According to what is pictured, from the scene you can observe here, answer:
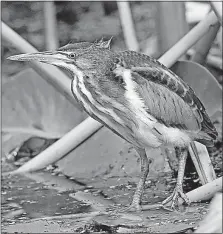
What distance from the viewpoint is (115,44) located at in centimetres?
514

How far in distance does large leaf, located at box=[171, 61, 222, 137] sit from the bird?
704 millimetres

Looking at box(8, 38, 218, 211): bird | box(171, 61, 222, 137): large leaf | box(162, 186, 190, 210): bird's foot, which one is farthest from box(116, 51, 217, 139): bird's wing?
box(171, 61, 222, 137): large leaf

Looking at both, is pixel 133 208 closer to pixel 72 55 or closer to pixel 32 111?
pixel 72 55

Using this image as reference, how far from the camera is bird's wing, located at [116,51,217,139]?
281 centimetres

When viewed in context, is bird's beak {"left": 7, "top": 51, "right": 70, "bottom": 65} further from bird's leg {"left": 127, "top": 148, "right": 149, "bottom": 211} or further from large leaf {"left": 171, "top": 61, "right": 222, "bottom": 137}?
large leaf {"left": 171, "top": 61, "right": 222, "bottom": 137}

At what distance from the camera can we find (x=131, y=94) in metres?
2.74

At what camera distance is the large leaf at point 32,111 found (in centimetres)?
393

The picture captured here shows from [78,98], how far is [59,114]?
47.5 inches

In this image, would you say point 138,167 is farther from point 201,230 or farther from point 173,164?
point 201,230

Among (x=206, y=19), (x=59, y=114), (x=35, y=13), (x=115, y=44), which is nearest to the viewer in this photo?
(x=206, y=19)

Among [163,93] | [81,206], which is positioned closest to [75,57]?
[163,93]

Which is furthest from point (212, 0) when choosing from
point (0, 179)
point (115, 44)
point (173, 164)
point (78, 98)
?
point (115, 44)

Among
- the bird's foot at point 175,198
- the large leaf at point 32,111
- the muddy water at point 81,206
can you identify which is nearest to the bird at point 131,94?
the bird's foot at point 175,198

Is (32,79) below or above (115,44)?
below
